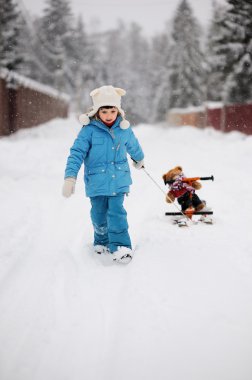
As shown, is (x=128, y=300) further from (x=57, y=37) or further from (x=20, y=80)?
(x=57, y=37)

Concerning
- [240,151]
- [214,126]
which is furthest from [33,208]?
[214,126]

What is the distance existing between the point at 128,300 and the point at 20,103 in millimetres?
18968

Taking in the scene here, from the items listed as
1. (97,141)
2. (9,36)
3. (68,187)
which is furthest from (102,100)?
(9,36)

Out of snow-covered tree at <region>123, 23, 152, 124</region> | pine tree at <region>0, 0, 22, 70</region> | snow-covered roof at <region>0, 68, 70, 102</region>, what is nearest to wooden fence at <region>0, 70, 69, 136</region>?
snow-covered roof at <region>0, 68, 70, 102</region>

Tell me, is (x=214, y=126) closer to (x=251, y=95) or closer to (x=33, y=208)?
(x=251, y=95)

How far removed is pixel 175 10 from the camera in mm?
40750

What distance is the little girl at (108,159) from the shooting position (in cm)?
375

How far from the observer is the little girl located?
3.75 metres

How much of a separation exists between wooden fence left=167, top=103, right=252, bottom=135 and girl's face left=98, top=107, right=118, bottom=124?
16370 mm

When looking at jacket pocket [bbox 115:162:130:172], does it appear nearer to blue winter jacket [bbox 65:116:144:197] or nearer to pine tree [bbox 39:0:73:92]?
blue winter jacket [bbox 65:116:144:197]

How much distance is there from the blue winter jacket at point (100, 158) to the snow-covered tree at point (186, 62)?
37429 millimetres

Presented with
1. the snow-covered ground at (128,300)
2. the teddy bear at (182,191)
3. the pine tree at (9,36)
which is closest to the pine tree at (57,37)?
the pine tree at (9,36)

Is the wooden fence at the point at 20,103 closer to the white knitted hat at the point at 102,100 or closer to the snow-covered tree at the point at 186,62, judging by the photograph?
the white knitted hat at the point at 102,100

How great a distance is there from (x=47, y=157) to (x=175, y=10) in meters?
35.8
